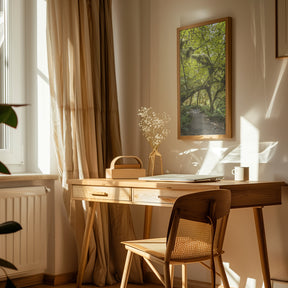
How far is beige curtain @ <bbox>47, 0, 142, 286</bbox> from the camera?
10.6ft

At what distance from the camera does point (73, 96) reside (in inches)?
128

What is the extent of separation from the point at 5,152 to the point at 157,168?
1.00 metres

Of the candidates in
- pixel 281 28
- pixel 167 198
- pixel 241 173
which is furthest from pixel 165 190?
pixel 281 28

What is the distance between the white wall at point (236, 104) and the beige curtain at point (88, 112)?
7.3 inches

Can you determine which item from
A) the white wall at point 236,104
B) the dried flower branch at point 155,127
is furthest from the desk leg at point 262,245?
the dried flower branch at point 155,127

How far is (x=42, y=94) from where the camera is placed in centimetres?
340

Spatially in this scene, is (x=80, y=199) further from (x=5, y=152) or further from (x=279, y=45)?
(x=279, y=45)

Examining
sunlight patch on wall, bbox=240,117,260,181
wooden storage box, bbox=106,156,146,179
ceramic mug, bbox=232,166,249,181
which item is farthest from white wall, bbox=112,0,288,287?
wooden storage box, bbox=106,156,146,179

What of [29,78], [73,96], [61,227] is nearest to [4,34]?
[29,78]

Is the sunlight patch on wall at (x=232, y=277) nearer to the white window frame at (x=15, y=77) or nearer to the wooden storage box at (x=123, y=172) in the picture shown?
the wooden storage box at (x=123, y=172)

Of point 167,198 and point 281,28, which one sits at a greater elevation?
point 281,28

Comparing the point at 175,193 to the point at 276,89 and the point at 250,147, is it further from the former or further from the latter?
the point at 276,89

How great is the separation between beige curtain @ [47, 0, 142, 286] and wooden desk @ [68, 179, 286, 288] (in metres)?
0.28

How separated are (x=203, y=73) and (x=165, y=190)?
88 cm
